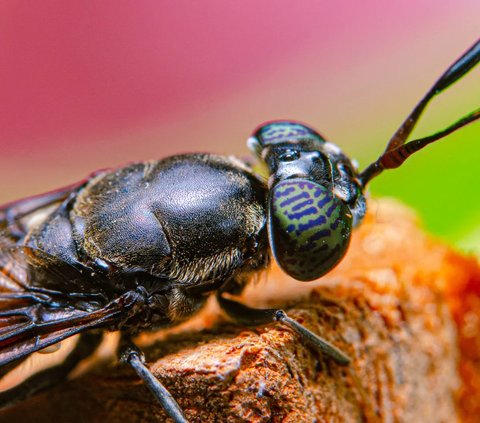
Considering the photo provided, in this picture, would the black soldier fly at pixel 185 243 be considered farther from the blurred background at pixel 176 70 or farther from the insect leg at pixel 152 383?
the blurred background at pixel 176 70

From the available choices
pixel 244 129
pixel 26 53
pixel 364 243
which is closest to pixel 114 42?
pixel 26 53

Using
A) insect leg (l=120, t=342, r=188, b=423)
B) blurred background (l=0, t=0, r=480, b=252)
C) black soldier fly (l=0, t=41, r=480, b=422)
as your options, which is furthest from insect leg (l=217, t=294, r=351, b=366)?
blurred background (l=0, t=0, r=480, b=252)

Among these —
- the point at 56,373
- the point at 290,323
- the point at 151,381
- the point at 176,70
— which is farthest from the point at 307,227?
the point at 176,70

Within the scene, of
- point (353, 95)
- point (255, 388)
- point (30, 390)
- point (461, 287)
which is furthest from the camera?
point (353, 95)

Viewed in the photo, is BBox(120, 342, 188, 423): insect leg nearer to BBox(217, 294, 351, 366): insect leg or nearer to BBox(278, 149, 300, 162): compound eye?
BBox(217, 294, 351, 366): insect leg

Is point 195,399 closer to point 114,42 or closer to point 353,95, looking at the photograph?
point 353,95
